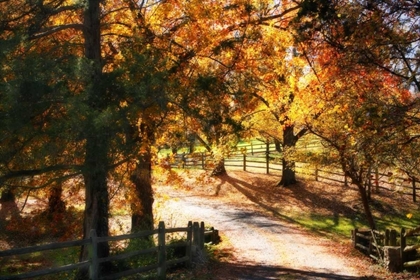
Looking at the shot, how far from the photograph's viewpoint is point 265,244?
677 inches

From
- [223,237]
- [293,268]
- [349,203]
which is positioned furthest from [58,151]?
[349,203]

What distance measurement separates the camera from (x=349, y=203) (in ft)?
84.4

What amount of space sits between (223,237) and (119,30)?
9.17 metres

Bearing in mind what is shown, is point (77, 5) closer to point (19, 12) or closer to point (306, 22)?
point (19, 12)

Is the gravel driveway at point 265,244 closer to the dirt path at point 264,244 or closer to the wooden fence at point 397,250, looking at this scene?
the dirt path at point 264,244

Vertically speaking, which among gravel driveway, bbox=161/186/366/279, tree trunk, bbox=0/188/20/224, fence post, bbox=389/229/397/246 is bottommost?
gravel driveway, bbox=161/186/366/279

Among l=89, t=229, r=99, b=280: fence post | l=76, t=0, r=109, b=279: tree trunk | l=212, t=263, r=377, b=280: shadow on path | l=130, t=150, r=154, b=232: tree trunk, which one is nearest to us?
l=76, t=0, r=109, b=279: tree trunk

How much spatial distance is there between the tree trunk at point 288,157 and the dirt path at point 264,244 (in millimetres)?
3067

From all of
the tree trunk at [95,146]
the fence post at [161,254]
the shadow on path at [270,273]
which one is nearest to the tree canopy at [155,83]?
the tree trunk at [95,146]

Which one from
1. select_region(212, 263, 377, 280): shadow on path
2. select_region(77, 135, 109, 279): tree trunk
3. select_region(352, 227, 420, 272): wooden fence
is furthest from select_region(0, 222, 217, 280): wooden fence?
select_region(352, 227, 420, 272): wooden fence

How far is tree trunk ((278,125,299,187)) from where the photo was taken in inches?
888

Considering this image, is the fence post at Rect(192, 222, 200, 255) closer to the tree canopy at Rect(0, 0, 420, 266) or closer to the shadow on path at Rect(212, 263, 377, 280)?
the shadow on path at Rect(212, 263, 377, 280)

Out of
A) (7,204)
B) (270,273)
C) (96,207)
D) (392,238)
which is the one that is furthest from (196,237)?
(7,204)

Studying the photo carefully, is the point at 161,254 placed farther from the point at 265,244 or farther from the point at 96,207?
the point at 265,244
